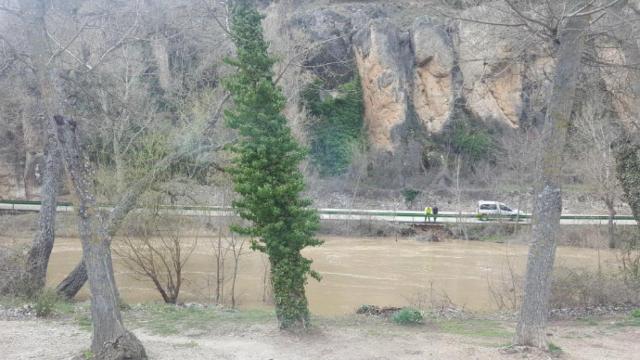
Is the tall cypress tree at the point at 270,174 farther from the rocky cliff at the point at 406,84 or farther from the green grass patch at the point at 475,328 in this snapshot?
the rocky cliff at the point at 406,84

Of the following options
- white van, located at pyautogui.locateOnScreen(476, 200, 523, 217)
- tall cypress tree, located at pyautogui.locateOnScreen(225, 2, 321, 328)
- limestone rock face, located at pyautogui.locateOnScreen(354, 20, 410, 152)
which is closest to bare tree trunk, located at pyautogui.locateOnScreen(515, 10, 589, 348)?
tall cypress tree, located at pyautogui.locateOnScreen(225, 2, 321, 328)

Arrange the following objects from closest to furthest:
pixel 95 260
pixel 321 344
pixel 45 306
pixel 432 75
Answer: pixel 95 260
pixel 321 344
pixel 45 306
pixel 432 75

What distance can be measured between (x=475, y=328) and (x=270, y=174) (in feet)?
13.8

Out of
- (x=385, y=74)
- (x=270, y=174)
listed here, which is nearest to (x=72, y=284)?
(x=270, y=174)

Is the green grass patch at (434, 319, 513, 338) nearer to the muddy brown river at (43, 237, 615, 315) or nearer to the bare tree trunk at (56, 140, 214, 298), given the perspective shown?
the muddy brown river at (43, 237, 615, 315)

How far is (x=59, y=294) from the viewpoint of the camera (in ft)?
40.1

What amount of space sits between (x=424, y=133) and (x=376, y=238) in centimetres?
1235

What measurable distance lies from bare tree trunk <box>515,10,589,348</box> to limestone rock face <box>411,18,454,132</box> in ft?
112

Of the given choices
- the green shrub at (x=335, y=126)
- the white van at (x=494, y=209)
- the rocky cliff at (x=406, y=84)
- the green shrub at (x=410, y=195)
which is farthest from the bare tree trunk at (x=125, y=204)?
the rocky cliff at (x=406, y=84)

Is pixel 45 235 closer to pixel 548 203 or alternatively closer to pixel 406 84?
pixel 548 203

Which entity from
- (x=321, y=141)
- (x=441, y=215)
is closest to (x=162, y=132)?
(x=441, y=215)

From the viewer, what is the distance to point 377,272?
2211cm

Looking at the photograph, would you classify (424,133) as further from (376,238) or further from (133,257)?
(133,257)

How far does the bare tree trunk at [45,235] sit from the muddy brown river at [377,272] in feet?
10.0
